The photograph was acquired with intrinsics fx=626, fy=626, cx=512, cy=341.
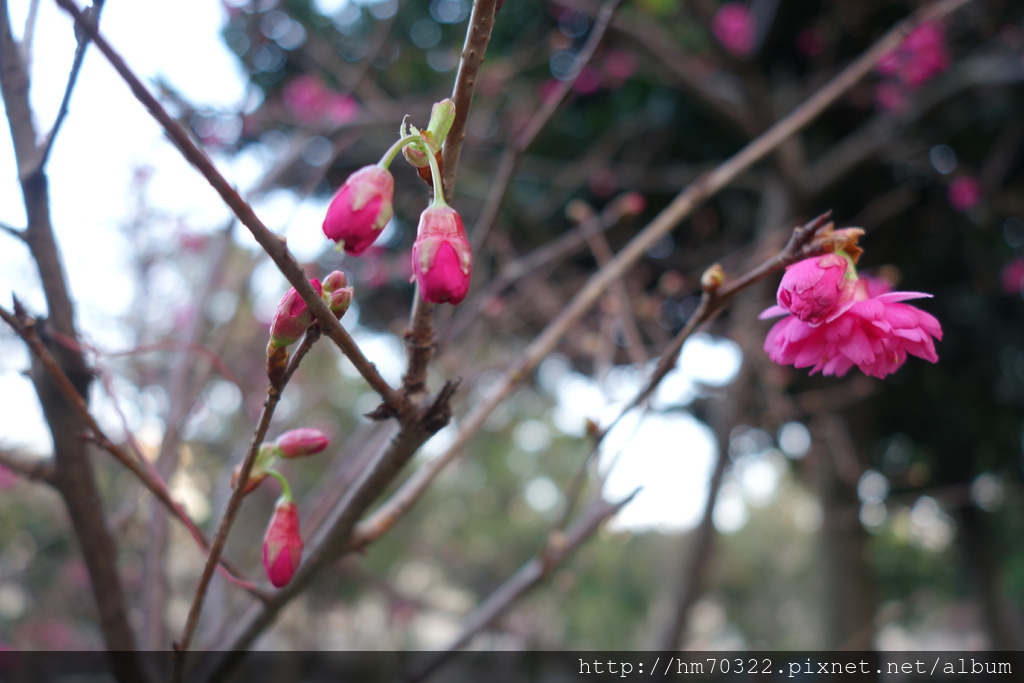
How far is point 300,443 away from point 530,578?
21.6 inches

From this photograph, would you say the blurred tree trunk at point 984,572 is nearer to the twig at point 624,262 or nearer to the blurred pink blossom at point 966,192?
the blurred pink blossom at point 966,192

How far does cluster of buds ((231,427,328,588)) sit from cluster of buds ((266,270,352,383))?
11 centimetres

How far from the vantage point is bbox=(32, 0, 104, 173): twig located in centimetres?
46

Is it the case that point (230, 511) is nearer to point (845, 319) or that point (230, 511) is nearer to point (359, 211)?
point (359, 211)

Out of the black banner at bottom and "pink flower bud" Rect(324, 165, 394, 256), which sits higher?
the black banner at bottom

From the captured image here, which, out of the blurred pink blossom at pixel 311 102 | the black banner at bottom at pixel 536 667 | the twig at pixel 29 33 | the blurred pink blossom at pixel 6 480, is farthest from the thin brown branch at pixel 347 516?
the blurred pink blossom at pixel 6 480

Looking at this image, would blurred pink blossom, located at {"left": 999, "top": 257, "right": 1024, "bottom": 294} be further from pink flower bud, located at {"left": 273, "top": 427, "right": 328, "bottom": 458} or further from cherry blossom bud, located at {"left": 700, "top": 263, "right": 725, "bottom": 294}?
pink flower bud, located at {"left": 273, "top": 427, "right": 328, "bottom": 458}

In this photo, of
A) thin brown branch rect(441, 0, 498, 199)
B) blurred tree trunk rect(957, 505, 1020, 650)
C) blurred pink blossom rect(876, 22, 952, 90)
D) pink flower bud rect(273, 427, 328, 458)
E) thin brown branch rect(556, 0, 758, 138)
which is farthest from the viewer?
blurred tree trunk rect(957, 505, 1020, 650)

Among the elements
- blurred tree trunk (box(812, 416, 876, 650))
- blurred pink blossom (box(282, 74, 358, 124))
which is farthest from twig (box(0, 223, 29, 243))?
blurred tree trunk (box(812, 416, 876, 650))

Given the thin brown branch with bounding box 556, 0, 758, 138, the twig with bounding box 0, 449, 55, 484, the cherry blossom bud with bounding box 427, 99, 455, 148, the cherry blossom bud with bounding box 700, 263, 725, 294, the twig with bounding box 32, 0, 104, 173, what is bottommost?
the twig with bounding box 0, 449, 55, 484

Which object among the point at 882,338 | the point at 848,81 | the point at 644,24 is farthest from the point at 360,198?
the point at 644,24

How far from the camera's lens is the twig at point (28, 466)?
63 cm

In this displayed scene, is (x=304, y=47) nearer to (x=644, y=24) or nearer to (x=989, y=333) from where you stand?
(x=644, y=24)

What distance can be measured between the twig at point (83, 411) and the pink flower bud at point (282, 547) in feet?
0.16
